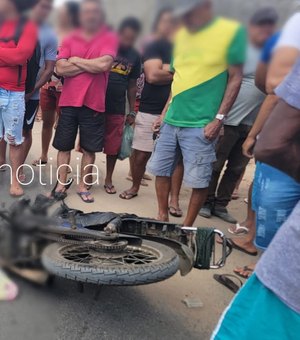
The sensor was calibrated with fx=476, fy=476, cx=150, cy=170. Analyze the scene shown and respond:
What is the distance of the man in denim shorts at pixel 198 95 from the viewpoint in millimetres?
764

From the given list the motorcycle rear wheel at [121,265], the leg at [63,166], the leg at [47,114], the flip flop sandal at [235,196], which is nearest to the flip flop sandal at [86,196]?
the leg at [63,166]

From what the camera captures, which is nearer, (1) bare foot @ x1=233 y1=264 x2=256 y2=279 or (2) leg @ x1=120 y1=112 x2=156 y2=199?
(1) bare foot @ x1=233 y1=264 x2=256 y2=279

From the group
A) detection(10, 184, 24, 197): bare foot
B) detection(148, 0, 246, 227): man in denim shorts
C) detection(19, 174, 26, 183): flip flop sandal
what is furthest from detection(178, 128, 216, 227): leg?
detection(19, 174, 26, 183): flip flop sandal

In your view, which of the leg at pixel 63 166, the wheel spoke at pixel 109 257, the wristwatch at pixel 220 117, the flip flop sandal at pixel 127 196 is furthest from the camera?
the flip flop sandal at pixel 127 196

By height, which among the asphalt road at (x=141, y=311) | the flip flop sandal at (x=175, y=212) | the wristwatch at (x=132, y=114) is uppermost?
the wristwatch at (x=132, y=114)

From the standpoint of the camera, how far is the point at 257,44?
0.82 meters

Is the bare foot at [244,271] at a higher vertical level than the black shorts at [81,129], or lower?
lower

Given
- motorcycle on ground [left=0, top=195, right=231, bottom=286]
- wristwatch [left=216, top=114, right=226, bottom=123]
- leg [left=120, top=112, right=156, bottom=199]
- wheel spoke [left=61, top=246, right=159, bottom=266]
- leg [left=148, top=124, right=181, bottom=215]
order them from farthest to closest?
leg [left=120, top=112, right=156, bottom=199] → leg [left=148, top=124, right=181, bottom=215] → wristwatch [left=216, top=114, right=226, bottom=123] → wheel spoke [left=61, top=246, right=159, bottom=266] → motorcycle on ground [left=0, top=195, right=231, bottom=286]

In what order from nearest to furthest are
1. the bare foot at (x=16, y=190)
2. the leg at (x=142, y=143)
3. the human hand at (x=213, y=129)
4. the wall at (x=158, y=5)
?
1. the wall at (x=158, y=5)
2. the human hand at (x=213, y=129)
3. the bare foot at (x=16, y=190)
4. the leg at (x=142, y=143)

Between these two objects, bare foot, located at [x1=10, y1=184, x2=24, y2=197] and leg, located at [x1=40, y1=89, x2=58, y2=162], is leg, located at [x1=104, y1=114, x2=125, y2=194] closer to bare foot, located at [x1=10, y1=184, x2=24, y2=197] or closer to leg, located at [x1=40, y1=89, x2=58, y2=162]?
leg, located at [x1=40, y1=89, x2=58, y2=162]

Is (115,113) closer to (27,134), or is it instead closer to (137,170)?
(137,170)

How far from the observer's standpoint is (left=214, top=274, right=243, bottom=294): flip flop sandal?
109 inches

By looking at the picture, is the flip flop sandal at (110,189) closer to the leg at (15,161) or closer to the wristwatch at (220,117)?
the leg at (15,161)

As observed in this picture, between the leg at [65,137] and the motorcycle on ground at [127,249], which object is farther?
the leg at [65,137]
